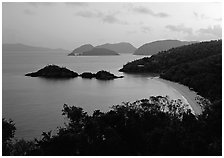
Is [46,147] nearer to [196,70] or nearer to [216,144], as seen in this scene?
[216,144]

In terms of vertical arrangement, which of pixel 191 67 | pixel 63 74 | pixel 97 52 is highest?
pixel 97 52

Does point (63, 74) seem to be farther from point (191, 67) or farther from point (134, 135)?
point (134, 135)

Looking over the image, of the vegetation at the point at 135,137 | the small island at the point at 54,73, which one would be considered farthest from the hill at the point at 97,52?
the vegetation at the point at 135,137

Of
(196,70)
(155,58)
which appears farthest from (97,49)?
(196,70)

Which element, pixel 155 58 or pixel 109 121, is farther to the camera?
pixel 155 58

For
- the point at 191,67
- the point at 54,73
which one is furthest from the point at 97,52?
the point at 191,67

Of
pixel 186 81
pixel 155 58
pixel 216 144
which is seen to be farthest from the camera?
pixel 155 58

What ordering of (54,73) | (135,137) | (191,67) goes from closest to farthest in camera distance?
(135,137) → (191,67) → (54,73)
